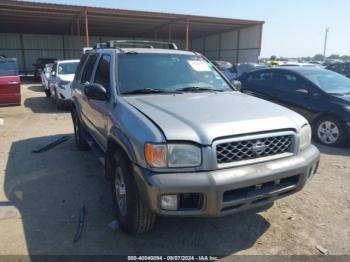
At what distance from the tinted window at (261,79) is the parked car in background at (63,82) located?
562 centimetres

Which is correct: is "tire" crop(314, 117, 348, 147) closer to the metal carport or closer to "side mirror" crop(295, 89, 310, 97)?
"side mirror" crop(295, 89, 310, 97)

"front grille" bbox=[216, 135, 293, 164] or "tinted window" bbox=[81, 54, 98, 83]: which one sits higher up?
"tinted window" bbox=[81, 54, 98, 83]

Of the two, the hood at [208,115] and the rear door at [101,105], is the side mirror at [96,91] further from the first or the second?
the hood at [208,115]

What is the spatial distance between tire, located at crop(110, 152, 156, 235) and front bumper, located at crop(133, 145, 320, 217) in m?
0.21

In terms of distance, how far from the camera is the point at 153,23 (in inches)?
1018

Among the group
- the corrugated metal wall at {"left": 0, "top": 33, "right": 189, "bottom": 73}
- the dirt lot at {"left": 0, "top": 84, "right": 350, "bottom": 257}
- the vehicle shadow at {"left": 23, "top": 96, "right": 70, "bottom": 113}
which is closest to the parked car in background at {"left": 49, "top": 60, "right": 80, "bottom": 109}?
the vehicle shadow at {"left": 23, "top": 96, "right": 70, "bottom": 113}

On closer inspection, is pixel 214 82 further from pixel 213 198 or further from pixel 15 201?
pixel 15 201

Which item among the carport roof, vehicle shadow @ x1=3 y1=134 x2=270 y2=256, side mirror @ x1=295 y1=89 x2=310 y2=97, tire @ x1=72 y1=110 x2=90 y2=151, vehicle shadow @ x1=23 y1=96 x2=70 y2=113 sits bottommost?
vehicle shadow @ x1=23 y1=96 x2=70 y2=113

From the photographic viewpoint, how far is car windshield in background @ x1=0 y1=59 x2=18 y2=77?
10.6 metres

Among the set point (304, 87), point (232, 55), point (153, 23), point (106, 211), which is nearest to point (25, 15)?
point (153, 23)

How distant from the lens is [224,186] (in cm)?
256

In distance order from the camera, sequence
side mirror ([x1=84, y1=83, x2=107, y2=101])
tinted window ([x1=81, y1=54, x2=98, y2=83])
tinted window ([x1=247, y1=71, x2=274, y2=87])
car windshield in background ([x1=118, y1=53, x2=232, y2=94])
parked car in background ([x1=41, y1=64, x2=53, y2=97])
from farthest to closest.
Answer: parked car in background ([x1=41, y1=64, x2=53, y2=97]) < tinted window ([x1=247, y1=71, x2=274, y2=87]) < tinted window ([x1=81, y1=54, x2=98, y2=83]) < car windshield in background ([x1=118, y1=53, x2=232, y2=94]) < side mirror ([x1=84, y1=83, x2=107, y2=101])

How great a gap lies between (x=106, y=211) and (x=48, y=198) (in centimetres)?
90

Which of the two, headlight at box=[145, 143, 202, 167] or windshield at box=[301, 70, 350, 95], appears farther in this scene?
windshield at box=[301, 70, 350, 95]
